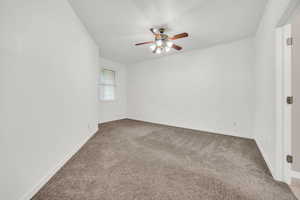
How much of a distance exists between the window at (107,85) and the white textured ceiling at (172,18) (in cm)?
199

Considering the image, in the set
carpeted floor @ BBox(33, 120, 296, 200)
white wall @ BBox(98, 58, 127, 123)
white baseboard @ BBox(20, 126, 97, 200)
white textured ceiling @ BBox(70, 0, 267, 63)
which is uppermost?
white textured ceiling @ BBox(70, 0, 267, 63)

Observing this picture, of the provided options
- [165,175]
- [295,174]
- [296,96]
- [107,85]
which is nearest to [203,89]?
[296,96]

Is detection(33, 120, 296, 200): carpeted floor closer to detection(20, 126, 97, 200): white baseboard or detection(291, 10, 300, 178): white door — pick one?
detection(20, 126, 97, 200): white baseboard

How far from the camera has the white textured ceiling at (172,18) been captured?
193 centimetres

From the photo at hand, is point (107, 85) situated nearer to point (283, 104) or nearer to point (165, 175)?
point (165, 175)

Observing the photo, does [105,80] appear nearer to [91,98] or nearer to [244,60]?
[91,98]

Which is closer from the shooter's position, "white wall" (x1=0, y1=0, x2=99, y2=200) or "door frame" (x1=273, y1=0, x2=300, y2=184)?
"white wall" (x1=0, y1=0, x2=99, y2=200)

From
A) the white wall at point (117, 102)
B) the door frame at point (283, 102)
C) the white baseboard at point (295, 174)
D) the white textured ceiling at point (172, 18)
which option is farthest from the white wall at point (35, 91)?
the white baseboard at point (295, 174)

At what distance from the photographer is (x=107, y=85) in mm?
5164

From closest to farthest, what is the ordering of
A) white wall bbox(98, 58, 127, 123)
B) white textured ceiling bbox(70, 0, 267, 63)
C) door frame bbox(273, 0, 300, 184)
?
1. door frame bbox(273, 0, 300, 184)
2. white textured ceiling bbox(70, 0, 267, 63)
3. white wall bbox(98, 58, 127, 123)

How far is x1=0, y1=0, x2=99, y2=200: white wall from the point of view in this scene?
102 cm

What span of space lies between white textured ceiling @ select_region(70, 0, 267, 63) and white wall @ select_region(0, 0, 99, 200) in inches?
20.7

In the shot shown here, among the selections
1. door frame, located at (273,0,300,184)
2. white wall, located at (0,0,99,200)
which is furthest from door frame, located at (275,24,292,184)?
white wall, located at (0,0,99,200)

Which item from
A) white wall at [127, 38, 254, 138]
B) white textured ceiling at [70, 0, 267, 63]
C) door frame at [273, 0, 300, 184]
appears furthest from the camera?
white wall at [127, 38, 254, 138]
